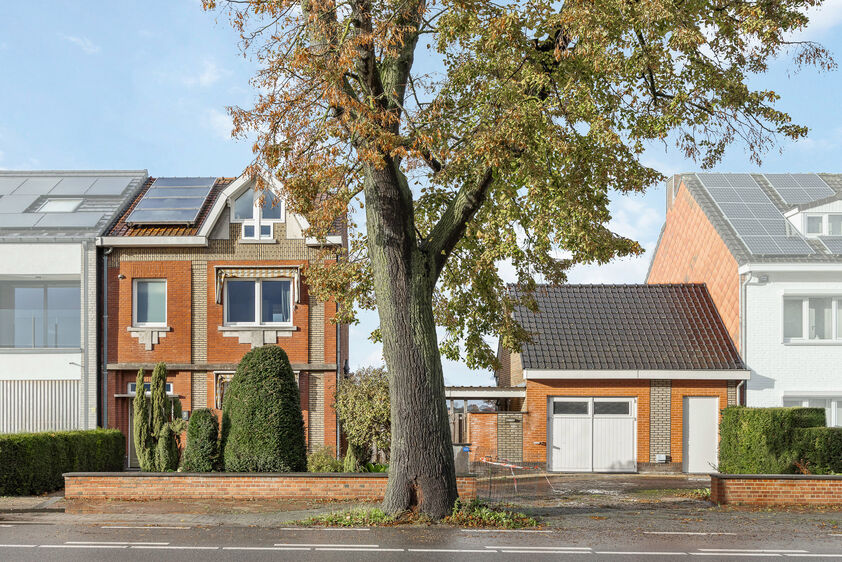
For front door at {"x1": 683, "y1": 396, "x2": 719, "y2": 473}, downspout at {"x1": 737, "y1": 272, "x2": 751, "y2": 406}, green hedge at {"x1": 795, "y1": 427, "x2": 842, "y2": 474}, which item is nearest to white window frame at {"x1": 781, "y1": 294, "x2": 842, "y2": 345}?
downspout at {"x1": 737, "y1": 272, "x2": 751, "y2": 406}

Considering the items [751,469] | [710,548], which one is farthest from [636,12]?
[751,469]

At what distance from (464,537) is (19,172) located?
2496cm

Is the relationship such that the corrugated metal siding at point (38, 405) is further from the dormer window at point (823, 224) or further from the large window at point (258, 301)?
the dormer window at point (823, 224)

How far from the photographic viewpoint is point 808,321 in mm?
28953

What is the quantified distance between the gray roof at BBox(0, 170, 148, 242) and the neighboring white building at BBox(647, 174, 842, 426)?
1907 cm

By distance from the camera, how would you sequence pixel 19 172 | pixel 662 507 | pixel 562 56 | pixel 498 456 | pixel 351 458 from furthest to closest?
pixel 19 172 → pixel 498 456 → pixel 351 458 → pixel 662 507 → pixel 562 56

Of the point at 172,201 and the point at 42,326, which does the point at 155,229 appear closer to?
the point at 172,201

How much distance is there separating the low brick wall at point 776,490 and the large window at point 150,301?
1628 cm

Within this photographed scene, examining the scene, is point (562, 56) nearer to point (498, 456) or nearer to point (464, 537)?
point (464, 537)

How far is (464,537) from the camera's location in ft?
45.4

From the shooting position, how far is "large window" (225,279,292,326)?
2736cm

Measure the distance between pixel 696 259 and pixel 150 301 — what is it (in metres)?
18.5

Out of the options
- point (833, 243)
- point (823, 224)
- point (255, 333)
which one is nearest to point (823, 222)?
point (823, 224)

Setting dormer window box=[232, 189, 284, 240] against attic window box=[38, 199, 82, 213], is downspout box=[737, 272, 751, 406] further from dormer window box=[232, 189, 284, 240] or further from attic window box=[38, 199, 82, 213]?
attic window box=[38, 199, 82, 213]
